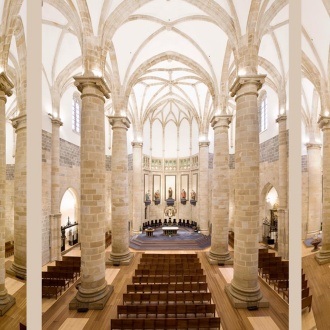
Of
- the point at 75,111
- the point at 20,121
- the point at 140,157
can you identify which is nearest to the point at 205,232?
the point at 140,157

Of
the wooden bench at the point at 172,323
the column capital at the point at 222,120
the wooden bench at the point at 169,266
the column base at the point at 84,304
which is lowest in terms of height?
the column base at the point at 84,304

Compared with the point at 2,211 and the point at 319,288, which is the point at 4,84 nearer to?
the point at 2,211

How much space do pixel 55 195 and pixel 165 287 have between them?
905 centimetres

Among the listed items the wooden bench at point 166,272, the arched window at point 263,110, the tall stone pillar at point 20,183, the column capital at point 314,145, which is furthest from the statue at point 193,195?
the tall stone pillar at point 20,183

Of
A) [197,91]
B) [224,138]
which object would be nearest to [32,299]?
[224,138]

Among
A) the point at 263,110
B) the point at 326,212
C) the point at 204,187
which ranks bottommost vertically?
the point at 326,212

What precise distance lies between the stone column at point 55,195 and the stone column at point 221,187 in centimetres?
942

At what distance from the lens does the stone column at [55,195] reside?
14.2 metres

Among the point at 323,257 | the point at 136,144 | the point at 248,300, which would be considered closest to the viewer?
the point at 248,300

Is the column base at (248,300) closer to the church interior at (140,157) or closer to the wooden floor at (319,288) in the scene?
the church interior at (140,157)

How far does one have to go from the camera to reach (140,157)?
72.1 feet

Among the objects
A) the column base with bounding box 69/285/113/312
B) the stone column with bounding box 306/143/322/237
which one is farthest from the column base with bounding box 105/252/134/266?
the stone column with bounding box 306/143/322/237

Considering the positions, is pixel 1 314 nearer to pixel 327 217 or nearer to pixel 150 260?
pixel 150 260

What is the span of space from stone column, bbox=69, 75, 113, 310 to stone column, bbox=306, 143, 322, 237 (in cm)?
1648
